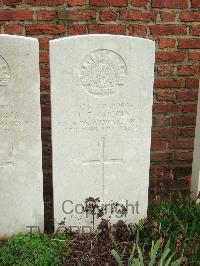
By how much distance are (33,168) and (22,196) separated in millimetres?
232

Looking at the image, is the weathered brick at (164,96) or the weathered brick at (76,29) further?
the weathered brick at (164,96)

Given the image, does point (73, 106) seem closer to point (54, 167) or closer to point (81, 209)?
point (54, 167)

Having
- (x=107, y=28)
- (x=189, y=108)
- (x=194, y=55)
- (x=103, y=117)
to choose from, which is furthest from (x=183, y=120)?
(x=103, y=117)

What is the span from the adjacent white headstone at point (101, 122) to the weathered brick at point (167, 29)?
0.82 meters

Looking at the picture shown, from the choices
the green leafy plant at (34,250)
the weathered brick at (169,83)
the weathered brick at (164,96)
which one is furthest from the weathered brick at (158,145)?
the green leafy plant at (34,250)

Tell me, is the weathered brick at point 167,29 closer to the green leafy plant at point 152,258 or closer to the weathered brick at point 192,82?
the weathered brick at point 192,82

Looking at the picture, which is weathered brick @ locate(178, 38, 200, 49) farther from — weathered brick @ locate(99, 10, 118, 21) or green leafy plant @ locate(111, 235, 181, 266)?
green leafy plant @ locate(111, 235, 181, 266)

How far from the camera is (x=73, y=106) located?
263cm

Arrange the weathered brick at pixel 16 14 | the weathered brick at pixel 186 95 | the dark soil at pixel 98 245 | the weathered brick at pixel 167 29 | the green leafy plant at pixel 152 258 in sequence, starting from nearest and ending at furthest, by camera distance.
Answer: the green leafy plant at pixel 152 258 < the dark soil at pixel 98 245 < the weathered brick at pixel 16 14 < the weathered brick at pixel 167 29 < the weathered brick at pixel 186 95

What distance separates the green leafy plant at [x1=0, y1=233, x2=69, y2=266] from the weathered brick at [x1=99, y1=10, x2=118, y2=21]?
175 cm

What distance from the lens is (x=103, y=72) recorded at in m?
2.59

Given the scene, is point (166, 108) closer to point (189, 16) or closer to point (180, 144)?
point (180, 144)

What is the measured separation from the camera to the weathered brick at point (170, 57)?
11.2ft

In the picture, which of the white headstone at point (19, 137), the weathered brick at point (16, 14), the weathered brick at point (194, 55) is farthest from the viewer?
the weathered brick at point (194, 55)
